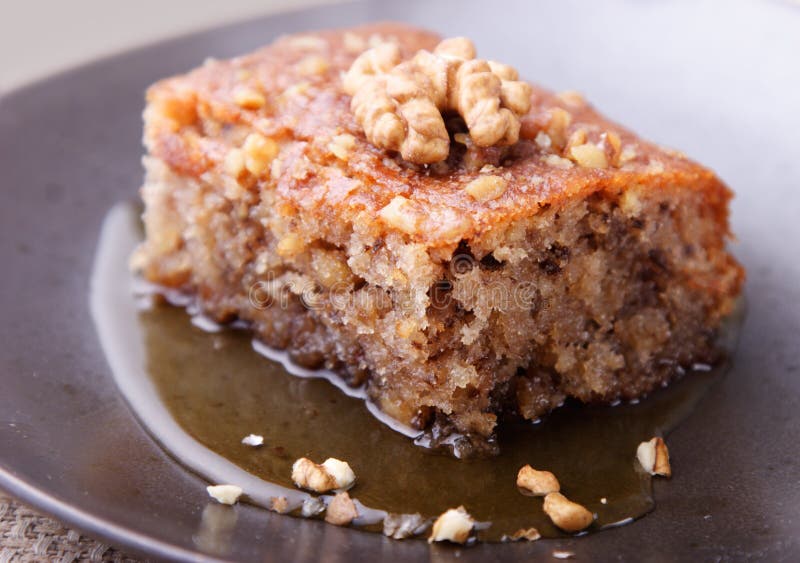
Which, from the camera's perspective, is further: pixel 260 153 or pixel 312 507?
pixel 260 153

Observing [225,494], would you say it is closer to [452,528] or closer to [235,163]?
[452,528]

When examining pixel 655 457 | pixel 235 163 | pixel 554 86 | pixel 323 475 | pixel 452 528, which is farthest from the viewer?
pixel 554 86

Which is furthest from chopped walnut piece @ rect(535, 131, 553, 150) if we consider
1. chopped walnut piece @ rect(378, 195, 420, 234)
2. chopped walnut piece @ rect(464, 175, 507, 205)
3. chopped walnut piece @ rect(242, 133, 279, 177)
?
chopped walnut piece @ rect(242, 133, 279, 177)

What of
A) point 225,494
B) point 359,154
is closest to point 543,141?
point 359,154

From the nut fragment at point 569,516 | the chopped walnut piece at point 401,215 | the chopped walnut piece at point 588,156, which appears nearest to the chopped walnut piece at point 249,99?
the chopped walnut piece at point 401,215

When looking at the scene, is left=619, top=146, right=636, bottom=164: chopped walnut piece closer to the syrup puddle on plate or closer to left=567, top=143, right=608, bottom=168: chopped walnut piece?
left=567, top=143, right=608, bottom=168: chopped walnut piece

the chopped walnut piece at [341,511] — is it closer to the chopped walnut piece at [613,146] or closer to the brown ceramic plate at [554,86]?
the brown ceramic plate at [554,86]
